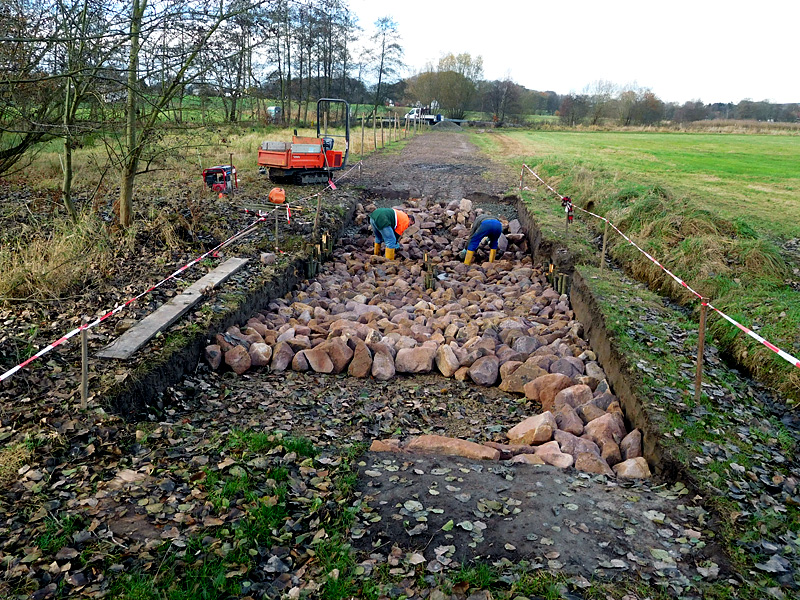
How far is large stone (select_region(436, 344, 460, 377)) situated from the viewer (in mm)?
7246

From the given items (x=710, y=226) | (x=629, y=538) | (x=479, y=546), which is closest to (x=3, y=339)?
(x=479, y=546)

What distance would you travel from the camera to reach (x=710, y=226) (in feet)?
33.0

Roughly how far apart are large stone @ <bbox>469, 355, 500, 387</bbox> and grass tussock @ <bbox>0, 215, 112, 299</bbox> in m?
4.96

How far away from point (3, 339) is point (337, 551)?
13.8ft

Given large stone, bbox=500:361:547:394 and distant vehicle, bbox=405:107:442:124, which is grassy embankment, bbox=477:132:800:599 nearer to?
large stone, bbox=500:361:547:394

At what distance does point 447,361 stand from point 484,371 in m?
0.47

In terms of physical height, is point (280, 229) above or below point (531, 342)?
above

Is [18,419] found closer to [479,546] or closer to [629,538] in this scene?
[479,546]

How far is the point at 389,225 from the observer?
1229 cm

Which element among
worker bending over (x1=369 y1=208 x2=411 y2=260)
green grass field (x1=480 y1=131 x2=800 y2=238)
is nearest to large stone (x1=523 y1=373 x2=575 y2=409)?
worker bending over (x1=369 y1=208 x2=411 y2=260)

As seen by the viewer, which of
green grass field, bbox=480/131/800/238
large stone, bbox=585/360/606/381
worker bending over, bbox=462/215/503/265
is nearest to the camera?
large stone, bbox=585/360/606/381

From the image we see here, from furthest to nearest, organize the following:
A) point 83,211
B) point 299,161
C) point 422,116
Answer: point 422,116 → point 299,161 → point 83,211

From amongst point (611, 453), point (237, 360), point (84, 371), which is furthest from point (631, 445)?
point (84, 371)

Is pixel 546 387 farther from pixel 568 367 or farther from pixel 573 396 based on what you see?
pixel 568 367
